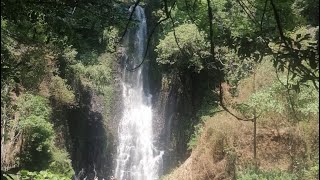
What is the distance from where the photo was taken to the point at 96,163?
615 inches

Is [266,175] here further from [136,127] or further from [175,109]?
[136,127]

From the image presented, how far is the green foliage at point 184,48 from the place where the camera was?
1369 centimetres

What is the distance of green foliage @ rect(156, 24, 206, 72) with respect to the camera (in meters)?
13.7

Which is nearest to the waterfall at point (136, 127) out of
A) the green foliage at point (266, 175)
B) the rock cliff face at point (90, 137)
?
the rock cliff face at point (90, 137)

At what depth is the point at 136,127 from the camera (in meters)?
17.1

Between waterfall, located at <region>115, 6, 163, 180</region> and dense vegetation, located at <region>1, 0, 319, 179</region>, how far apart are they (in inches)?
37.5

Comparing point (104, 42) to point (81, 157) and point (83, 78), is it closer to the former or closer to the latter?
point (83, 78)

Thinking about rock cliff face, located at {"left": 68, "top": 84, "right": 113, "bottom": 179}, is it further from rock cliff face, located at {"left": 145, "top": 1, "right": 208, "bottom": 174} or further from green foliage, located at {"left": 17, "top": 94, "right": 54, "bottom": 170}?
green foliage, located at {"left": 17, "top": 94, "right": 54, "bottom": 170}

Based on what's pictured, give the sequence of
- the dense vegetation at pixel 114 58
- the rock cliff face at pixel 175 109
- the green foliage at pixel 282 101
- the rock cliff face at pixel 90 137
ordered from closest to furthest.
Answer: the dense vegetation at pixel 114 58, the green foliage at pixel 282 101, the rock cliff face at pixel 90 137, the rock cliff face at pixel 175 109

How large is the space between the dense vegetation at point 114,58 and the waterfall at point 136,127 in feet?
3.13

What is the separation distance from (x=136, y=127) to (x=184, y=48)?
4766 millimetres

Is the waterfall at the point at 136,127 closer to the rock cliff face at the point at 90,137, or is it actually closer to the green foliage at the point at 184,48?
the rock cliff face at the point at 90,137

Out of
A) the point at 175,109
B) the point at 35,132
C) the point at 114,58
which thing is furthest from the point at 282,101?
the point at 114,58

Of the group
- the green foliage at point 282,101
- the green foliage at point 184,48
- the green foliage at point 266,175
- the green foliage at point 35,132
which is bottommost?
the green foliage at point 266,175
